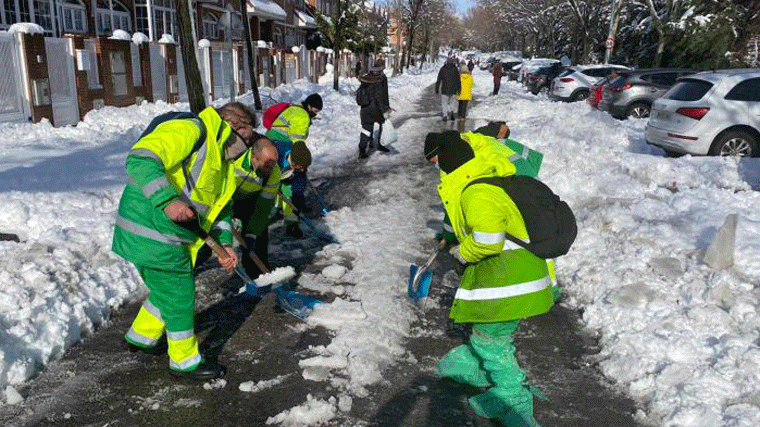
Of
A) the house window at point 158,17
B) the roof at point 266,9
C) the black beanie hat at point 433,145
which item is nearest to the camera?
the black beanie hat at point 433,145

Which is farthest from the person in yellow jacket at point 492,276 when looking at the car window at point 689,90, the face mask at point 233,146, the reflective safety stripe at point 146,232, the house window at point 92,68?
the house window at point 92,68

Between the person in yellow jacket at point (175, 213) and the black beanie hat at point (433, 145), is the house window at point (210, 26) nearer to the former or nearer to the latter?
the person in yellow jacket at point (175, 213)

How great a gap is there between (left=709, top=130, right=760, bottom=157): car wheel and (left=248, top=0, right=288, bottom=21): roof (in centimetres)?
2585

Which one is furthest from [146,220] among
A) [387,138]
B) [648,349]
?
[387,138]

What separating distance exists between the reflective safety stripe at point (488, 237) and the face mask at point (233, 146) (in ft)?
5.55

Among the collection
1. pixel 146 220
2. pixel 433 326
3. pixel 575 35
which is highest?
pixel 575 35

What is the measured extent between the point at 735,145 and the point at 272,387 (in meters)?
9.89

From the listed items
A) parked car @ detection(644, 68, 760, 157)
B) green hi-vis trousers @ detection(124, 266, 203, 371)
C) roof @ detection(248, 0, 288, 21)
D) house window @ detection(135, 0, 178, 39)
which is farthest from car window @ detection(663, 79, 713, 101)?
roof @ detection(248, 0, 288, 21)

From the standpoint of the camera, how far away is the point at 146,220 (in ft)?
11.2

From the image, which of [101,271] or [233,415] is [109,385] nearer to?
[233,415]

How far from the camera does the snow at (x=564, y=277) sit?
3.67m

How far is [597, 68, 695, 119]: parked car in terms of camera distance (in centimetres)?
1650

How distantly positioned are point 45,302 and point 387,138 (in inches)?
324

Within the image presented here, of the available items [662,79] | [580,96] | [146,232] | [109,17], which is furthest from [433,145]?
[109,17]
